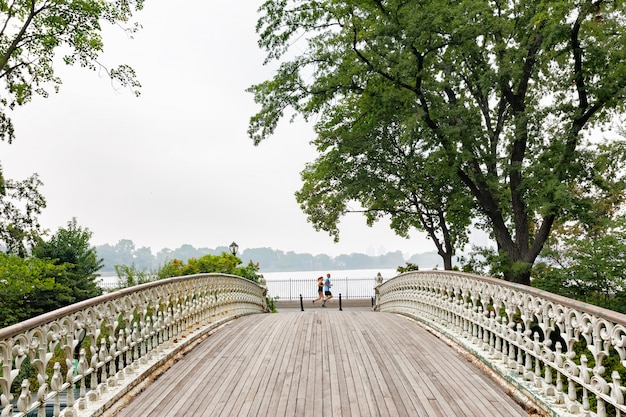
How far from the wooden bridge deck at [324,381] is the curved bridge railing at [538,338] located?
34 cm

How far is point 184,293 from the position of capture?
295 inches

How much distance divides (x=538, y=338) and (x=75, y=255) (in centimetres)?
2037

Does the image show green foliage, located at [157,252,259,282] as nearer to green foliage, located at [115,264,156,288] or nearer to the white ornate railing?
green foliage, located at [115,264,156,288]

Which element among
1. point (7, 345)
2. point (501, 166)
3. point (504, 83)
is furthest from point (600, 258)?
point (7, 345)

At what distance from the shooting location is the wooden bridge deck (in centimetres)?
411

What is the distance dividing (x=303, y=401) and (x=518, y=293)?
277cm

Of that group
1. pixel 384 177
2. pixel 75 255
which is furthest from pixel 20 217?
pixel 384 177

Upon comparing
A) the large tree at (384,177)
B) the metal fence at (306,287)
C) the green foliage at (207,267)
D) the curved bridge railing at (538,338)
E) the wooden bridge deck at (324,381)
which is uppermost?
the large tree at (384,177)

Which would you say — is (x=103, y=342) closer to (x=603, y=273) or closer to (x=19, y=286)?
(x=603, y=273)

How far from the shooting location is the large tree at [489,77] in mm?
11375

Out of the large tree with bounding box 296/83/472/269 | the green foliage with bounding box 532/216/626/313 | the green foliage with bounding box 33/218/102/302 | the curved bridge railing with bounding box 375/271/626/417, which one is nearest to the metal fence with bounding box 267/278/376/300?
the large tree with bounding box 296/83/472/269

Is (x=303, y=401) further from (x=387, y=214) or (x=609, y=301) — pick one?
(x=387, y=214)

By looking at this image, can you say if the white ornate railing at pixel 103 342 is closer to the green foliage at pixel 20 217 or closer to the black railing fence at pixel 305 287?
the green foliage at pixel 20 217

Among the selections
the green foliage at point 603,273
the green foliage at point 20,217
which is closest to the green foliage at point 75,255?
the green foliage at point 20,217
